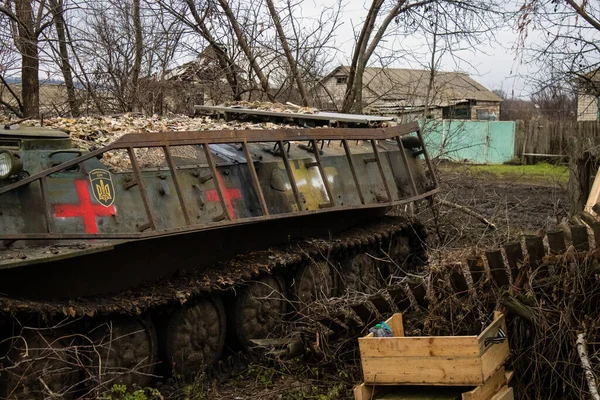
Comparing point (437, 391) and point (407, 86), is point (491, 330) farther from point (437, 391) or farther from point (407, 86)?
point (407, 86)

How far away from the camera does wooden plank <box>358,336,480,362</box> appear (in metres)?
5.37

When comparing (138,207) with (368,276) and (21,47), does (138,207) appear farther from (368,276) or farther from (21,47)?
(21,47)

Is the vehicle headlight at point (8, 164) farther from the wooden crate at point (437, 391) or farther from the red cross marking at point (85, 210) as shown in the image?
the wooden crate at point (437, 391)

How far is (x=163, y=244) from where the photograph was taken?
6.93m

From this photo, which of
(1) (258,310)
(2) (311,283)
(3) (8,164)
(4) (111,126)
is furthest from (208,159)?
(2) (311,283)

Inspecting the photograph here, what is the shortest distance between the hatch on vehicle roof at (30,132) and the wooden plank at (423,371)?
2.97 meters

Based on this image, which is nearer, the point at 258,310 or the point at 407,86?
the point at 258,310

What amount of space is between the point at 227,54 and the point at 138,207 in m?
7.97

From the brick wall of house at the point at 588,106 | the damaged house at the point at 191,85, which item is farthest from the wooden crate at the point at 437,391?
the brick wall of house at the point at 588,106

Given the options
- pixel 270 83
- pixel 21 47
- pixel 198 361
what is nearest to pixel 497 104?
pixel 270 83

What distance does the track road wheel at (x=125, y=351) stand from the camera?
6.20m

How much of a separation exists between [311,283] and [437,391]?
3.09 meters

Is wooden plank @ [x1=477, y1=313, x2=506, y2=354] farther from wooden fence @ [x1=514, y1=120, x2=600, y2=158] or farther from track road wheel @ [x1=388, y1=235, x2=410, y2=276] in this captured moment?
wooden fence @ [x1=514, y1=120, x2=600, y2=158]

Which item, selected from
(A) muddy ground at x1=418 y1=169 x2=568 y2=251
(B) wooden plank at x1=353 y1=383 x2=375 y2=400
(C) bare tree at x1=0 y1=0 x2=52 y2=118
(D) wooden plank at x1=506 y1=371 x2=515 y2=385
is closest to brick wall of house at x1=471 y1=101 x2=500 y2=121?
(A) muddy ground at x1=418 y1=169 x2=568 y2=251
